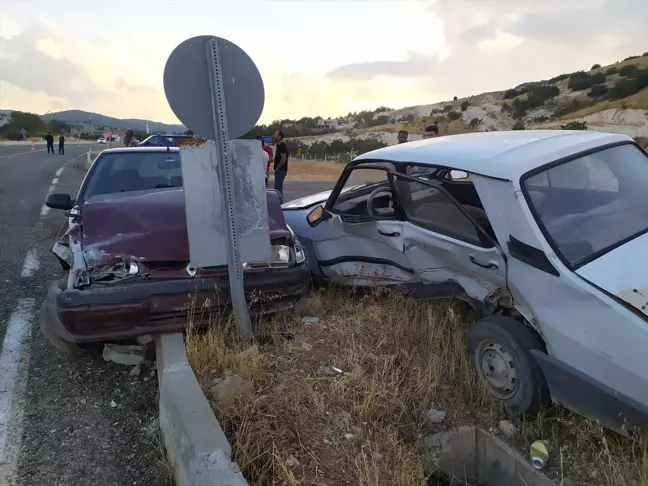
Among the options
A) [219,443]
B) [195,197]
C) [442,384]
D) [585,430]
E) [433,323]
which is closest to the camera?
[219,443]

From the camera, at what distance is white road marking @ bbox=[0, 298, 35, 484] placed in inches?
114

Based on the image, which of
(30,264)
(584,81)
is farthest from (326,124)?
(30,264)

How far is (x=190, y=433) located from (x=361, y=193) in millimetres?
3256

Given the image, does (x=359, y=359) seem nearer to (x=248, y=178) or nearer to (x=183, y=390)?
(x=183, y=390)

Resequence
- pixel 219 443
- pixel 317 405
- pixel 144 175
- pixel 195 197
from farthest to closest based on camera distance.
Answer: pixel 144 175
pixel 195 197
pixel 317 405
pixel 219 443

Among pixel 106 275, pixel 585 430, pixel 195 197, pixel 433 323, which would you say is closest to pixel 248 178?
pixel 195 197

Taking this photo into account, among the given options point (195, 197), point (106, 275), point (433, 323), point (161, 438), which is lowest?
point (161, 438)

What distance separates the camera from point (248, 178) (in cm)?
371

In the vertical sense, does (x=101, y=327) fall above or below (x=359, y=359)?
above

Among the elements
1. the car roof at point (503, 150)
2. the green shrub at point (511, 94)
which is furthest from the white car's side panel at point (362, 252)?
the green shrub at point (511, 94)

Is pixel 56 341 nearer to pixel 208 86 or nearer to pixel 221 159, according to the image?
pixel 221 159

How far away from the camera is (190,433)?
2.51m

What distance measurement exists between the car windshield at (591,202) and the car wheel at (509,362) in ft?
1.71

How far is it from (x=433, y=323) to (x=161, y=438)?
2.05 m
